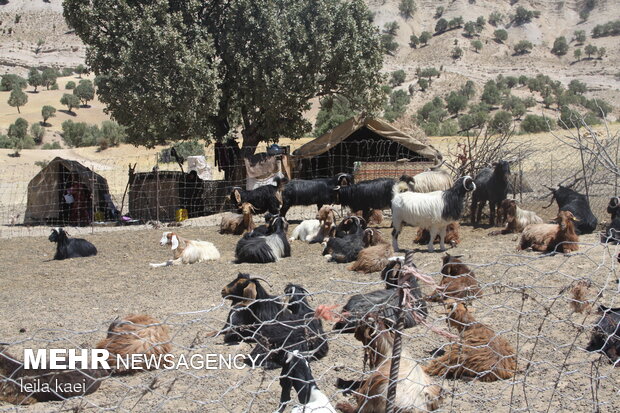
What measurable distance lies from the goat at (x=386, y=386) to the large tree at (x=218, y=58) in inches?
518

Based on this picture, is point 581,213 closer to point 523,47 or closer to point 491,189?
point 491,189

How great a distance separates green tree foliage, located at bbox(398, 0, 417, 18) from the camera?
8781 centimetres

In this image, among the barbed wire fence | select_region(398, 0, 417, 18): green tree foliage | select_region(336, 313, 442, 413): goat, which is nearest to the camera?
select_region(336, 313, 442, 413): goat

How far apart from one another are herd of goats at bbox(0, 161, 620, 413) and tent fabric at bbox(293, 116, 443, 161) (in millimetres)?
2972

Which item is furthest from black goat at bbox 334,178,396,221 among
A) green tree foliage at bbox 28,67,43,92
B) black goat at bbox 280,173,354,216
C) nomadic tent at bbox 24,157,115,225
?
green tree foliage at bbox 28,67,43,92

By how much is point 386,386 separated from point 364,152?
15.6m

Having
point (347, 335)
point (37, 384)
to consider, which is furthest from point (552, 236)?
point (37, 384)

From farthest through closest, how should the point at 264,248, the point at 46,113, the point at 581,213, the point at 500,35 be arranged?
the point at 500,35
the point at 46,113
the point at 581,213
the point at 264,248

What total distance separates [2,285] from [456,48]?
69.4 metres

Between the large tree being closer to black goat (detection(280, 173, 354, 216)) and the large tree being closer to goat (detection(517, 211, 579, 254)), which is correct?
black goat (detection(280, 173, 354, 216))

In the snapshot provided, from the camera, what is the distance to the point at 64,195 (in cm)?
1667

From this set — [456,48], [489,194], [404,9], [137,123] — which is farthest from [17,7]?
[489,194]

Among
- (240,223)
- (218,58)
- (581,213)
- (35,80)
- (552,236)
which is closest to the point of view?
(552,236)

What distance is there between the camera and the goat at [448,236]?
456 inches
